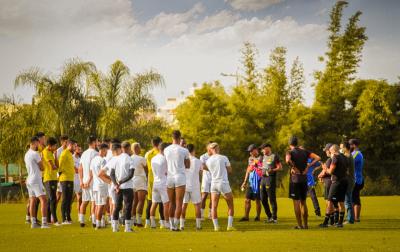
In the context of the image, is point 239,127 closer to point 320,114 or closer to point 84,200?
point 320,114

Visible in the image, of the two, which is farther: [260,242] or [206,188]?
[206,188]

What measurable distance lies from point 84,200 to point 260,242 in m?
6.56

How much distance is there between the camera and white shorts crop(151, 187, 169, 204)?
1789 centimetres

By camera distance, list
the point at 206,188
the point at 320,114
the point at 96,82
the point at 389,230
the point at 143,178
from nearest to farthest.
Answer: the point at 389,230, the point at 143,178, the point at 206,188, the point at 96,82, the point at 320,114

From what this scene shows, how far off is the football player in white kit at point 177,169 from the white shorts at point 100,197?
177cm

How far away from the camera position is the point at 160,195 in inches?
712

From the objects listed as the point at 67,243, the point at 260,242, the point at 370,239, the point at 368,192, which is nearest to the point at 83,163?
the point at 67,243

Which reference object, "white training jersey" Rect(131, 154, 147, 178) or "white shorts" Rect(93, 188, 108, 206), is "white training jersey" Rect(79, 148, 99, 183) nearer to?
"white shorts" Rect(93, 188, 108, 206)

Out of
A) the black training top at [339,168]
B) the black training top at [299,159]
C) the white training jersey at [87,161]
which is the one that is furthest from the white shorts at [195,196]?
the black training top at [339,168]

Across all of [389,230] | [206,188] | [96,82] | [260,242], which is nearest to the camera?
[260,242]

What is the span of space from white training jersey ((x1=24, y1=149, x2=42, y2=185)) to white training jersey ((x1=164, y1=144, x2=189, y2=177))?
11.4 ft

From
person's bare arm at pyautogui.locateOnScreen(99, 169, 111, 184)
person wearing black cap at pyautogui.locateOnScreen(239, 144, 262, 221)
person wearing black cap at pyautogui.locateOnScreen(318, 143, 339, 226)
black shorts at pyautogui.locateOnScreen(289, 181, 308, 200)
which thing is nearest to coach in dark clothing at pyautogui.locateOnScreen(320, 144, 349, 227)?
person wearing black cap at pyautogui.locateOnScreen(318, 143, 339, 226)

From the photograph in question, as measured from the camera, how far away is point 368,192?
41.9 m

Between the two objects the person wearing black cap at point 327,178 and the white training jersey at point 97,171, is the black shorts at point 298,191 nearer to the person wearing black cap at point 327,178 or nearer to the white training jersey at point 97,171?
the person wearing black cap at point 327,178
